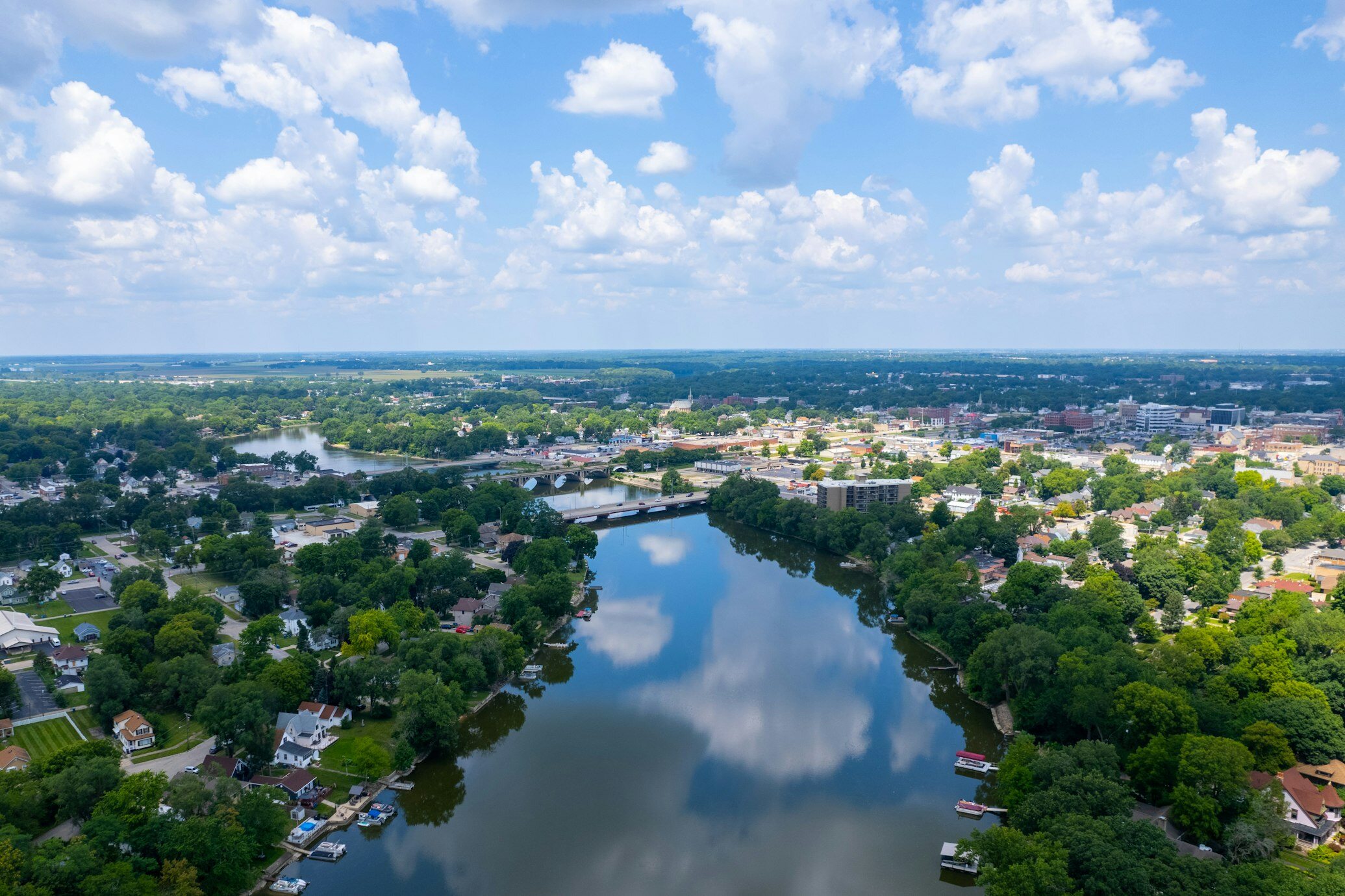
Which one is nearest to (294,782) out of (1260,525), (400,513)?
(400,513)

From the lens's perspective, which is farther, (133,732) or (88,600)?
(88,600)

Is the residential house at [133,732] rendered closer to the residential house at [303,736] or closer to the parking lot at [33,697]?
the residential house at [303,736]

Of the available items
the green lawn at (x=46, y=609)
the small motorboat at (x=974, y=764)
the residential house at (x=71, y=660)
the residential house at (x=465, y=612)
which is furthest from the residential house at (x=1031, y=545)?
the green lawn at (x=46, y=609)

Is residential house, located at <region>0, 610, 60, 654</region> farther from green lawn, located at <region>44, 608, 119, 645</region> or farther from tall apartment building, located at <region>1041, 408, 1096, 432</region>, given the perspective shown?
tall apartment building, located at <region>1041, 408, 1096, 432</region>

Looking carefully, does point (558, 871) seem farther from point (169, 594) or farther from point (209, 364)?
point (209, 364)

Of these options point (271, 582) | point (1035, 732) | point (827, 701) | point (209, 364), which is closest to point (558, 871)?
point (827, 701)

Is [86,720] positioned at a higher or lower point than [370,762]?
lower

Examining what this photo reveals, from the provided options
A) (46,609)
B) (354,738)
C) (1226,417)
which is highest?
(1226,417)

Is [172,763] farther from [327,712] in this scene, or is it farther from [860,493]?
[860,493]
